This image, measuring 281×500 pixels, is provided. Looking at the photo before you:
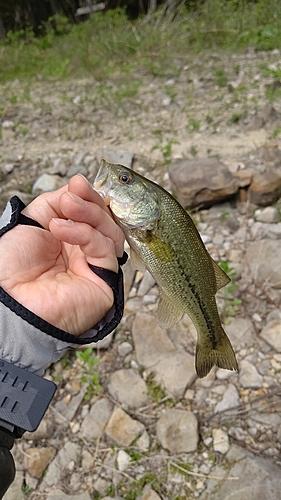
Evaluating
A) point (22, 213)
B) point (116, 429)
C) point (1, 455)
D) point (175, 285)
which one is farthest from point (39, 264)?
point (116, 429)

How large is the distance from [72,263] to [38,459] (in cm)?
167

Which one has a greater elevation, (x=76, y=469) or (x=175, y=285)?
(x=175, y=285)

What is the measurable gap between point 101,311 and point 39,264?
0.35 metres

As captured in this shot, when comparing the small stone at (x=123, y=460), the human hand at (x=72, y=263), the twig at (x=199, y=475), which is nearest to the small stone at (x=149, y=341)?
the small stone at (x=123, y=460)

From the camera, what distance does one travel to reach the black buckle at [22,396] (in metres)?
1.49

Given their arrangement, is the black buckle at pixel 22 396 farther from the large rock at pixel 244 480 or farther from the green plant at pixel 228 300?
the green plant at pixel 228 300

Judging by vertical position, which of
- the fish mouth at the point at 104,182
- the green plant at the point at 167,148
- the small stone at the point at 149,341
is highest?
the fish mouth at the point at 104,182

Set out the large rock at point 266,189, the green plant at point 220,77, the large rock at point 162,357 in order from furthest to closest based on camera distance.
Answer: the green plant at point 220,77 < the large rock at point 266,189 < the large rock at point 162,357

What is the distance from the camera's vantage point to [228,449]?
2730 mm

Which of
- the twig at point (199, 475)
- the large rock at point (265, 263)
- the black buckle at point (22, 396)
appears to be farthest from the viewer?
the large rock at point (265, 263)

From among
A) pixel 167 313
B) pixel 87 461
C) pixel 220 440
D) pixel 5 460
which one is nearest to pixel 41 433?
pixel 87 461

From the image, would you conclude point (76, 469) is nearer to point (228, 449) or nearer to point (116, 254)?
point (228, 449)

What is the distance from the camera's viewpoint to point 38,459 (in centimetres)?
285

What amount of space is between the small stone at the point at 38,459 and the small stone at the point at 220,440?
112 centimetres
